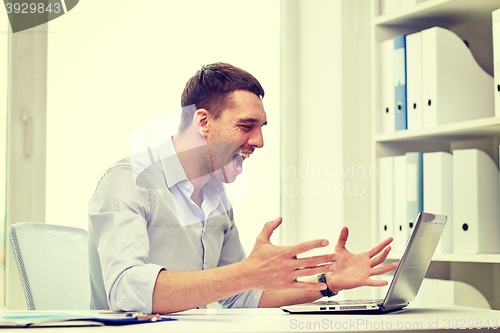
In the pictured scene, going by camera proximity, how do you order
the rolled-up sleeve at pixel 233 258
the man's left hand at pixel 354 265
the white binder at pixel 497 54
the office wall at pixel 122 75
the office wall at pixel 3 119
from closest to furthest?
the man's left hand at pixel 354 265 → the rolled-up sleeve at pixel 233 258 → the white binder at pixel 497 54 → the office wall at pixel 3 119 → the office wall at pixel 122 75

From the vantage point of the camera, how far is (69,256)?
122 cm

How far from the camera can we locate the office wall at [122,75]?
6.11 ft

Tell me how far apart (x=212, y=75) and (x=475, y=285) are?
1077mm

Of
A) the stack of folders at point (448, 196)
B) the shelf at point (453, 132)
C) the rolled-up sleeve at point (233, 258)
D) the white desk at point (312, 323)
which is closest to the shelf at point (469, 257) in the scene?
the stack of folders at point (448, 196)

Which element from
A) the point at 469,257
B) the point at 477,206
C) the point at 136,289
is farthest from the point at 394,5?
the point at 136,289

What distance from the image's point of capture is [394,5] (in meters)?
1.68

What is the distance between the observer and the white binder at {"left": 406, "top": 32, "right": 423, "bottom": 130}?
154 cm

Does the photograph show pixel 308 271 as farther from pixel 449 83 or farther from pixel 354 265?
pixel 449 83

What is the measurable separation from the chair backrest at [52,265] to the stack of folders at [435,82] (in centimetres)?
106

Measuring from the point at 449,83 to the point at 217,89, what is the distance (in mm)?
723

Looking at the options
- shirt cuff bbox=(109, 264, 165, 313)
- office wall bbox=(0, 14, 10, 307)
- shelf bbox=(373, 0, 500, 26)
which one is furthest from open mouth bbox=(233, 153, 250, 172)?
office wall bbox=(0, 14, 10, 307)

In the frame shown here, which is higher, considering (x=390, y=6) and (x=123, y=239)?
(x=390, y=6)

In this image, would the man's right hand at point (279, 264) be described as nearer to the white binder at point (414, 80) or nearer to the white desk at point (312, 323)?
the white desk at point (312, 323)

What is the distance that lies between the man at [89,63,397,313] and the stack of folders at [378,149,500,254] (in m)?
0.46
